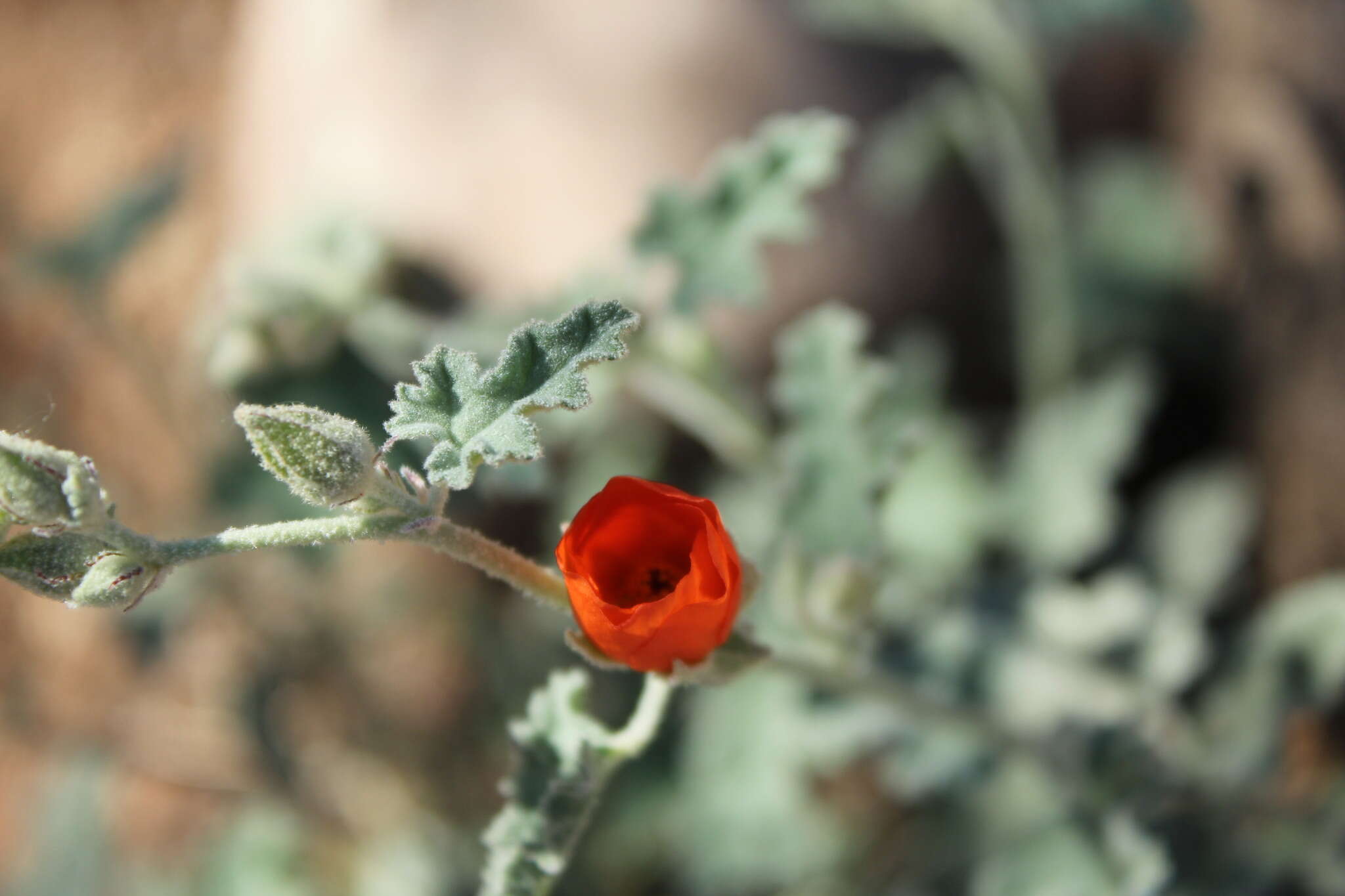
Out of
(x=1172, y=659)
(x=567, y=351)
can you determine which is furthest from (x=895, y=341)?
(x=567, y=351)

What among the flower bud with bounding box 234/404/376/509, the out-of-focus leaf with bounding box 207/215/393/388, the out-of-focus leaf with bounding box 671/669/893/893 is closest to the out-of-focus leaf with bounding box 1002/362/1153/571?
the out-of-focus leaf with bounding box 671/669/893/893

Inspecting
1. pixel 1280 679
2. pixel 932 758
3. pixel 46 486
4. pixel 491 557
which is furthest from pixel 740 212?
pixel 1280 679

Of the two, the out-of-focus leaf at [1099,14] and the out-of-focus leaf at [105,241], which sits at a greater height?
the out-of-focus leaf at [1099,14]

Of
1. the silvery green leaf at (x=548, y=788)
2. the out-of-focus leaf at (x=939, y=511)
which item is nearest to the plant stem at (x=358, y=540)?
the silvery green leaf at (x=548, y=788)

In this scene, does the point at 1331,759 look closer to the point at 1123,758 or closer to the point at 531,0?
the point at 1123,758

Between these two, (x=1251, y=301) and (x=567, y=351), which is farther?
(x=1251, y=301)

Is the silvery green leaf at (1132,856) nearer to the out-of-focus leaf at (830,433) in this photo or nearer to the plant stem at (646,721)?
the out-of-focus leaf at (830,433)
